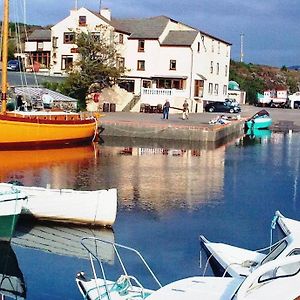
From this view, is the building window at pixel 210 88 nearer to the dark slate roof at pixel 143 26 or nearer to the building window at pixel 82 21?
the dark slate roof at pixel 143 26

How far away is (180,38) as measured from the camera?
5981 centimetres

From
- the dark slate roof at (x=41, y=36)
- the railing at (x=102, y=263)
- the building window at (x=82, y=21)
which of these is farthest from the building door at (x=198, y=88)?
the railing at (x=102, y=263)

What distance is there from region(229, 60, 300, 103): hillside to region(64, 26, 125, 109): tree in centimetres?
3723

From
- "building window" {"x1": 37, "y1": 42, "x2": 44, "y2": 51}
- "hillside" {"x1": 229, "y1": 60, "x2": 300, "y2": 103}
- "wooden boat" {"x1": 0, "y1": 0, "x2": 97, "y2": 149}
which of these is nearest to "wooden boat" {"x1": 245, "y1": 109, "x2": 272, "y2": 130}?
"wooden boat" {"x1": 0, "y1": 0, "x2": 97, "y2": 149}

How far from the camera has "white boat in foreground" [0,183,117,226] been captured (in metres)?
16.4

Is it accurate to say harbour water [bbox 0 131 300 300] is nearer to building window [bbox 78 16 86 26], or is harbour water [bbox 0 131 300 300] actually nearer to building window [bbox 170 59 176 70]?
building window [bbox 170 59 176 70]

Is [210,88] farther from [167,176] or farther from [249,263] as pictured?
[249,263]

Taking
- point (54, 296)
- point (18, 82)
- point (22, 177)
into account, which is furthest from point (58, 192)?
point (18, 82)

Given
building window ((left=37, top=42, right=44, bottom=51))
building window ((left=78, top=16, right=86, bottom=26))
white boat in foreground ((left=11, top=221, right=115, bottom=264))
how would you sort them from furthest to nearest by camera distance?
building window ((left=37, top=42, right=44, bottom=51)), building window ((left=78, top=16, right=86, bottom=26)), white boat in foreground ((left=11, top=221, right=115, bottom=264))

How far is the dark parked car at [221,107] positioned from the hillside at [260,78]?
24.5 meters

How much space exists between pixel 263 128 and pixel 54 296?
4246cm

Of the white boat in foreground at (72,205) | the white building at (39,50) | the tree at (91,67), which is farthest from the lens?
the white building at (39,50)

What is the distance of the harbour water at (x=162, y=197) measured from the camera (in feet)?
46.6

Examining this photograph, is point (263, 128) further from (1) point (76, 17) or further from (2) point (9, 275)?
(2) point (9, 275)
